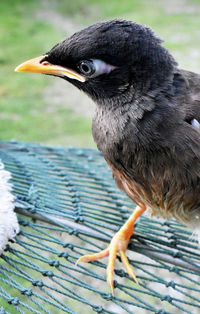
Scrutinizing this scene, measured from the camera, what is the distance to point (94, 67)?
148 cm

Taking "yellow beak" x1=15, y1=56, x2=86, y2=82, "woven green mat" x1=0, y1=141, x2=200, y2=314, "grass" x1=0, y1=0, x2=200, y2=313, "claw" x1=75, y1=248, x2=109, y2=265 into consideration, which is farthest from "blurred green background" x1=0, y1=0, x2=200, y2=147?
"yellow beak" x1=15, y1=56, x2=86, y2=82

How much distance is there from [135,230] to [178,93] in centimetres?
67

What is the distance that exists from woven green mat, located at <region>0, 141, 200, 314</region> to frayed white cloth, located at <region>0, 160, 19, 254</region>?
40mm

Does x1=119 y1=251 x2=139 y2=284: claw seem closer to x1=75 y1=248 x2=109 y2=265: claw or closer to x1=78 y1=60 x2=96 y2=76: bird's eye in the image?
x1=75 y1=248 x2=109 y2=265: claw

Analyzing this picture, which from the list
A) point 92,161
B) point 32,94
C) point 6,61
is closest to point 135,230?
point 92,161

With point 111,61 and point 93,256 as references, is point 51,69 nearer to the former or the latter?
point 111,61

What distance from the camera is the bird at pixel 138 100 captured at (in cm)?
146

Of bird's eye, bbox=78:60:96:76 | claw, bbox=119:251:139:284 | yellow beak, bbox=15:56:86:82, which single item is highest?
bird's eye, bbox=78:60:96:76

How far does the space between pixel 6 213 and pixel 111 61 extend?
726mm

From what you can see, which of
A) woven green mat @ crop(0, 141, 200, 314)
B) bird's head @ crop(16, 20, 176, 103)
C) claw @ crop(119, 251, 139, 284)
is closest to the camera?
bird's head @ crop(16, 20, 176, 103)

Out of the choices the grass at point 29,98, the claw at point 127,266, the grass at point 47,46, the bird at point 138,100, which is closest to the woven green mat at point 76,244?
the claw at point 127,266

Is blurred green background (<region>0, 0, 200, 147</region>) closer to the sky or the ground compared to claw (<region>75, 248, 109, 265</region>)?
closer to the sky

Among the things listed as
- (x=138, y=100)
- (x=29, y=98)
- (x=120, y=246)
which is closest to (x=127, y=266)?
(x=120, y=246)

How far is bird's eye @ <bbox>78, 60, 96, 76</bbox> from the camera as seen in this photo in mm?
1478
